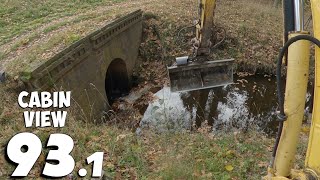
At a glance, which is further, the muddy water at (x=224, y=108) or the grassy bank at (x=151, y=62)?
the muddy water at (x=224, y=108)

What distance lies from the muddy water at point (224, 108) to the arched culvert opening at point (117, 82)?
60.2 inches

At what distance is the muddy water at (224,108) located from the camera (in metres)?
10.2

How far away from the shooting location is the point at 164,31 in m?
14.8

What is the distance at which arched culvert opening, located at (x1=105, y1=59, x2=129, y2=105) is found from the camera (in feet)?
42.8

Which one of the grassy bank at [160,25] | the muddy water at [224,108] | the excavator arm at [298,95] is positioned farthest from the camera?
the grassy bank at [160,25]

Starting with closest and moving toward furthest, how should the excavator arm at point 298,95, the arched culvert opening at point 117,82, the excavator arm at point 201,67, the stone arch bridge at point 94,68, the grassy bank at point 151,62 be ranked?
the excavator arm at point 298,95 < the grassy bank at point 151,62 < the stone arch bridge at point 94,68 < the excavator arm at point 201,67 < the arched culvert opening at point 117,82

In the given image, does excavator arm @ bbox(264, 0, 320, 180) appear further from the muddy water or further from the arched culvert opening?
the arched culvert opening

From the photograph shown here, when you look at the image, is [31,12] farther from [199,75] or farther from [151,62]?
[199,75]

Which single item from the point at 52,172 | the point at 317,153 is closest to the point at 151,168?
the point at 52,172

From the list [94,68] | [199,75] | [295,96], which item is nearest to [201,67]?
[199,75]

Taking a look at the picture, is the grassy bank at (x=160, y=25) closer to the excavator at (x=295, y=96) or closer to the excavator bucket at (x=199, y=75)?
the excavator bucket at (x=199, y=75)

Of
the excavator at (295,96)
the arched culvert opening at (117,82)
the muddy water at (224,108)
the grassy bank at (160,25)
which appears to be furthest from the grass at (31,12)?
the excavator at (295,96)

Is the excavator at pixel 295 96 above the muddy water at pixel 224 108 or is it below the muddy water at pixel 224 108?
above

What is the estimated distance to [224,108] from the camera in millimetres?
11344
